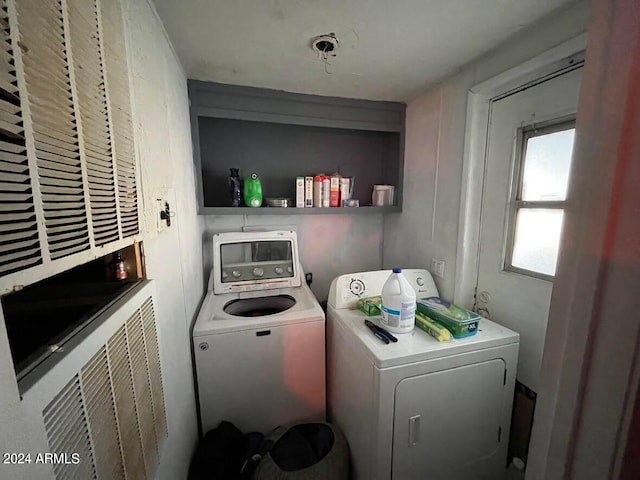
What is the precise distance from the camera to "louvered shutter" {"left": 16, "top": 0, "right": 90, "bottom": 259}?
381 mm

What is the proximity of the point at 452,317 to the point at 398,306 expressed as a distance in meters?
0.30

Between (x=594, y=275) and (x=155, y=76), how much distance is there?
1453 mm

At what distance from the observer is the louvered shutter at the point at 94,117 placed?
50cm

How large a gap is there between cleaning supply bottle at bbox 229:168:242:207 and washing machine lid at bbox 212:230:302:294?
0.26 m

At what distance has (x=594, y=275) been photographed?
0.36 m

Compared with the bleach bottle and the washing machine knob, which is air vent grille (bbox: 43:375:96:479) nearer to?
the bleach bottle

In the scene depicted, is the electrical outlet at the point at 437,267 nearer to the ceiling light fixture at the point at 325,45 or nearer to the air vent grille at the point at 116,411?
the ceiling light fixture at the point at 325,45

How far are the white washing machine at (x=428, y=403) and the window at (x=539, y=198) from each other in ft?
1.30

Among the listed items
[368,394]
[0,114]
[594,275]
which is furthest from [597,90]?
[368,394]

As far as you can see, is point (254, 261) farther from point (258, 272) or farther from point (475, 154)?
point (475, 154)

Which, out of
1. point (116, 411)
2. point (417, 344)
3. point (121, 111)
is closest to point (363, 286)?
point (417, 344)

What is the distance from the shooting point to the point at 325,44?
125 centimetres

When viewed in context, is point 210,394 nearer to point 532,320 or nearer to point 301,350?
point 301,350

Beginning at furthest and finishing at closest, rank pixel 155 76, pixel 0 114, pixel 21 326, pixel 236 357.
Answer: pixel 236 357 → pixel 155 76 → pixel 21 326 → pixel 0 114
